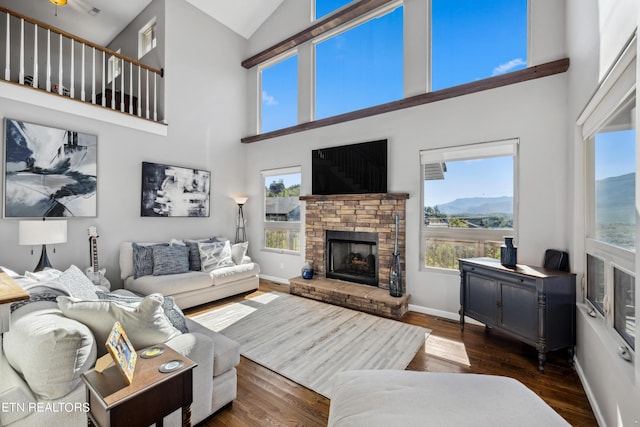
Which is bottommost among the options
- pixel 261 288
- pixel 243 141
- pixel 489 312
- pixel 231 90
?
pixel 261 288

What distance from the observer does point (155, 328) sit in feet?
4.91

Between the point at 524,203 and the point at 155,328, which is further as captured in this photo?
the point at 524,203

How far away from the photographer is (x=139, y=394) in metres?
1.08

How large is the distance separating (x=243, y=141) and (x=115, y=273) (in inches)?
129

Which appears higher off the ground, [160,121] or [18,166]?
[160,121]

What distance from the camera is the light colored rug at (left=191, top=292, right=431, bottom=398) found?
94.5 inches

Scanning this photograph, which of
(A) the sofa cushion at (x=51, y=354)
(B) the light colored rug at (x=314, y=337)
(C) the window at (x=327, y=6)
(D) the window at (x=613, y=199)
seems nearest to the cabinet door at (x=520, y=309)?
(D) the window at (x=613, y=199)

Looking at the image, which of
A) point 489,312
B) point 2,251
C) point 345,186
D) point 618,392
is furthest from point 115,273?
point 618,392

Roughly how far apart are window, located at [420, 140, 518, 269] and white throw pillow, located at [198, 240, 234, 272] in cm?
308

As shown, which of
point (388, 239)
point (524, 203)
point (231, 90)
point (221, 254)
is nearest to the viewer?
point (524, 203)

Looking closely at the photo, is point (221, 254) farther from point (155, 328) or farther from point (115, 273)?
point (155, 328)

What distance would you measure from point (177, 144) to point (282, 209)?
2.17 m

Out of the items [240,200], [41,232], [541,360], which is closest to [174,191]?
[240,200]

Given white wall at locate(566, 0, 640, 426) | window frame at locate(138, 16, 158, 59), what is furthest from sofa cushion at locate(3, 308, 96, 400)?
window frame at locate(138, 16, 158, 59)
